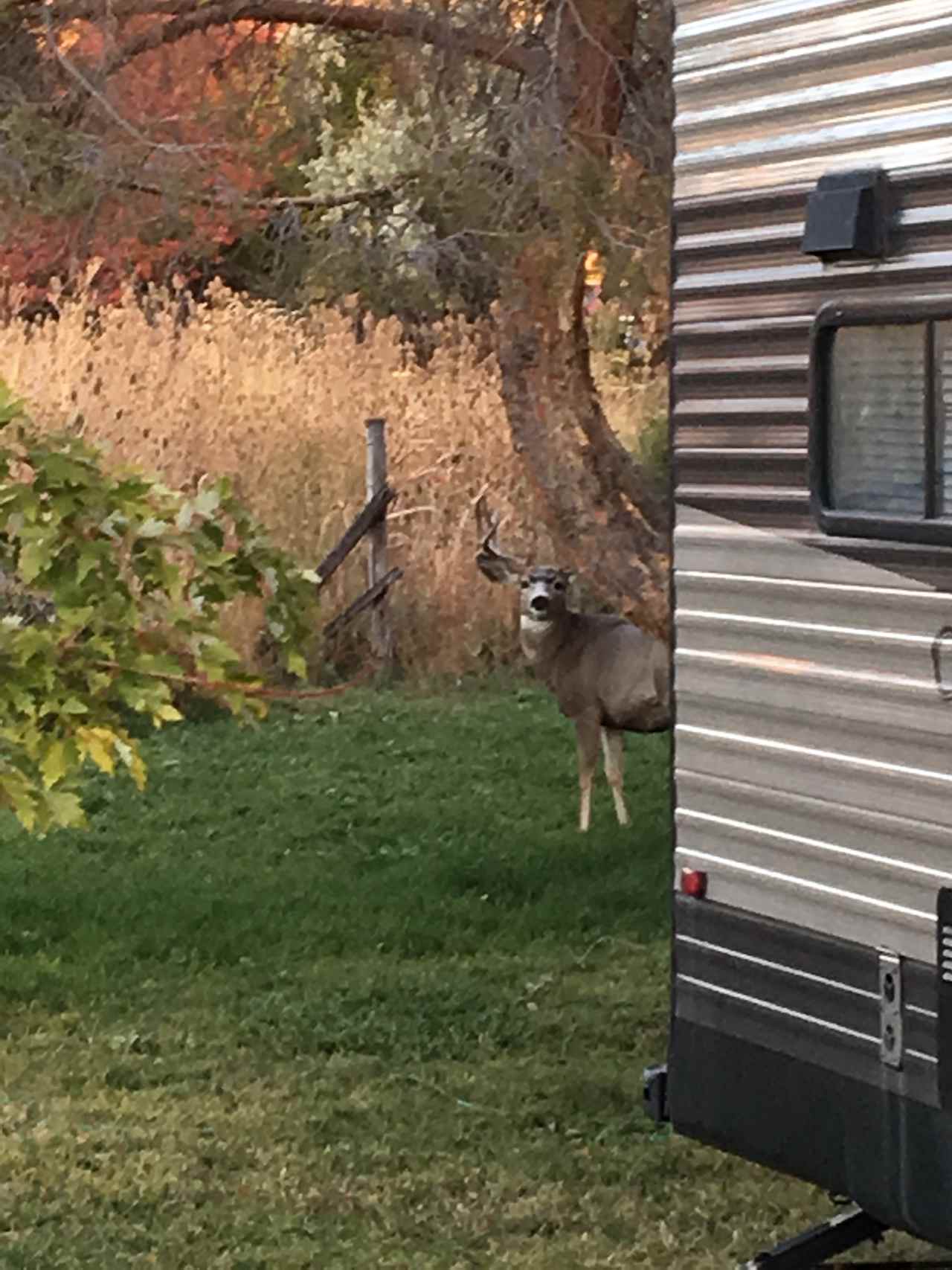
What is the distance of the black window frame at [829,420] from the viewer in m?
3.86

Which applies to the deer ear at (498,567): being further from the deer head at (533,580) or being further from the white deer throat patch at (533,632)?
the white deer throat patch at (533,632)

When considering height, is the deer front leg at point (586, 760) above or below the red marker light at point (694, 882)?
below

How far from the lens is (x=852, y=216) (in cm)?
395

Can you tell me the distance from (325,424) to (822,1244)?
1131 centimetres

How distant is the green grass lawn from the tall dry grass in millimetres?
3092

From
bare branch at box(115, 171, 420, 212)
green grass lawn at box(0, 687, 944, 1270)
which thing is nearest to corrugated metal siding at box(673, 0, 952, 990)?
green grass lawn at box(0, 687, 944, 1270)

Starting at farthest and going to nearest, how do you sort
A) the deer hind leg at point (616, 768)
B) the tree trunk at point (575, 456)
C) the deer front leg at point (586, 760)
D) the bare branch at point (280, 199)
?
the deer hind leg at point (616, 768) < the deer front leg at point (586, 760) < the bare branch at point (280, 199) < the tree trunk at point (575, 456)

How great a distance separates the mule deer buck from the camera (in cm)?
1066

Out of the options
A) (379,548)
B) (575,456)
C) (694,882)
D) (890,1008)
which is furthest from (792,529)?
(379,548)

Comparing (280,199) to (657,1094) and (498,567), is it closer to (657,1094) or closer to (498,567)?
(498,567)

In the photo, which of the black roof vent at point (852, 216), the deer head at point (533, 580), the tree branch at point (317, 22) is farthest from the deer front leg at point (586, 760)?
the black roof vent at point (852, 216)

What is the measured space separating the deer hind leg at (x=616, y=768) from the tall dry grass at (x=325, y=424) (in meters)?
3.64

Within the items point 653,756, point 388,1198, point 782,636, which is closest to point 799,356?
point 782,636

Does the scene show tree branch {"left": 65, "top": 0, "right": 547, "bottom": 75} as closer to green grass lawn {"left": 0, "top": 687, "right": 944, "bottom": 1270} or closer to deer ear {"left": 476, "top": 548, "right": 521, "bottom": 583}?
deer ear {"left": 476, "top": 548, "right": 521, "bottom": 583}
